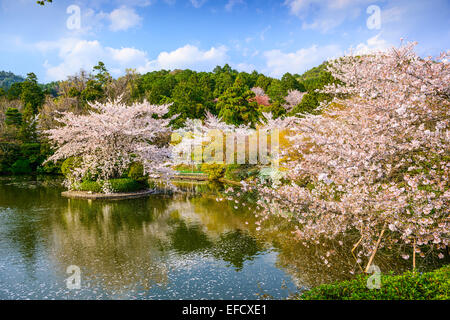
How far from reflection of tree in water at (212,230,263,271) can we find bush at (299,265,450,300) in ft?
10.8

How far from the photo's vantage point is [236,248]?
9.02 meters

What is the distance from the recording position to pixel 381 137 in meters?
5.15

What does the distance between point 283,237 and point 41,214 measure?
9.77 meters

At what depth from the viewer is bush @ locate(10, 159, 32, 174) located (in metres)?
27.8

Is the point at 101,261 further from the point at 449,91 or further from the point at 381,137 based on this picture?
the point at 449,91

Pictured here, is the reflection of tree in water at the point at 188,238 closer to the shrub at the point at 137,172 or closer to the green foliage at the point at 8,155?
the shrub at the point at 137,172

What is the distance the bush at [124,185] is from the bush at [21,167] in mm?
16240

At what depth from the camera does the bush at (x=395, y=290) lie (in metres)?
4.26

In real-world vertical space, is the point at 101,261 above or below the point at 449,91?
below

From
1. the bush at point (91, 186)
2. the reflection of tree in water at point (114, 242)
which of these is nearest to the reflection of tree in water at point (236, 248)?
the reflection of tree in water at point (114, 242)

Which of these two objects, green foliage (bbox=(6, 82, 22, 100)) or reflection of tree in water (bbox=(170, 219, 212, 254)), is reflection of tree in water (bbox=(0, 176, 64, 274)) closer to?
reflection of tree in water (bbox=(170, 219, 212, 254))
